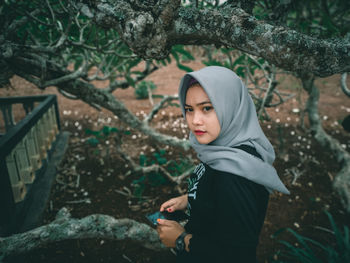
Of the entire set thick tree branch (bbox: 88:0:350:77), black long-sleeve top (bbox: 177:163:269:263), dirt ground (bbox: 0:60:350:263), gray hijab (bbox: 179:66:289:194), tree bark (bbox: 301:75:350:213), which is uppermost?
thick tree branch (bbox: 88:0:350:77)

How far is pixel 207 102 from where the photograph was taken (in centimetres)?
118

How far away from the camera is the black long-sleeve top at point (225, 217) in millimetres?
1022

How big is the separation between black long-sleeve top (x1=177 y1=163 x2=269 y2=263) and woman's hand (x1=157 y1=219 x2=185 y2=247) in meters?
0.13

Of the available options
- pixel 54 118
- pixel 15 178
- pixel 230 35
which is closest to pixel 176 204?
pixel 230 35

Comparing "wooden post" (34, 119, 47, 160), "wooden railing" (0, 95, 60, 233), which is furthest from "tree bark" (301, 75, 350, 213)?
"wooden post" (34, 119, 47, 160)

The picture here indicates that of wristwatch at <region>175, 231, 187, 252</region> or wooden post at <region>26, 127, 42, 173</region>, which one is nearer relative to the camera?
wristwatch at <region>175, 231, 187, 252</region>

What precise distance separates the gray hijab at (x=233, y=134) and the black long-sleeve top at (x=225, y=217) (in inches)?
2.2

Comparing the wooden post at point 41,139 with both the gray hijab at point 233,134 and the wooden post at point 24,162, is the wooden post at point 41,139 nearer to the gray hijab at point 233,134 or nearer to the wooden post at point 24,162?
the wooden post at point 24,162

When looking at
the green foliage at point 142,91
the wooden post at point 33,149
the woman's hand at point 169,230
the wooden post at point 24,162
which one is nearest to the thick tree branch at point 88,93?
the wooden post at point 24,162

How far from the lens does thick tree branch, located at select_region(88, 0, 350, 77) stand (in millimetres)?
927

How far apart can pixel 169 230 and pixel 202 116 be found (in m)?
0.72

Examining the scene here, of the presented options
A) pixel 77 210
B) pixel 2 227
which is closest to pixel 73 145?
pixel 77 210

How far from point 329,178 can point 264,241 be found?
1.81 metres

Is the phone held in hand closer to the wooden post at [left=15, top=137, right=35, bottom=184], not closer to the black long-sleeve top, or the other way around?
the black long-sleeve top
